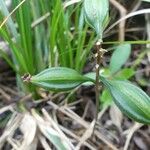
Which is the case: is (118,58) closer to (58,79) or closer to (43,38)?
(43,38)

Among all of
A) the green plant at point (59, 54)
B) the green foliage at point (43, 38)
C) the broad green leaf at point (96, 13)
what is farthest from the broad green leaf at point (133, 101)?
the green foliage at point (43, 38)

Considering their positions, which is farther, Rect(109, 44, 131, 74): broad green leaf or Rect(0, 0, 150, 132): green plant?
Rect(109, 44, 131, 74): broad green leaf

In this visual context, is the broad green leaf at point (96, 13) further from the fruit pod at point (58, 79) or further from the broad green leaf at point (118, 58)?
the broad green leaf at point (118, 58)

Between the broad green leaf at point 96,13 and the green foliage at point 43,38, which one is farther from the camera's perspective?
the green foliage at point 43,38

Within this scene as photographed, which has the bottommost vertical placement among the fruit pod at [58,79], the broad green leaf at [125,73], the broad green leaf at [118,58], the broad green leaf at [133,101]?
the broad green leaf at [125,73]

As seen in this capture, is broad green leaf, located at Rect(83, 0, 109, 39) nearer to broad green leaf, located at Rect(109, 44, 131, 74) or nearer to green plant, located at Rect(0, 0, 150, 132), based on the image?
green plant, located at Rect(0, 0, 150, 132)

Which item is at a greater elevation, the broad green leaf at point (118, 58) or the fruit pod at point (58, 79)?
the fruit pod at point (58, 79)

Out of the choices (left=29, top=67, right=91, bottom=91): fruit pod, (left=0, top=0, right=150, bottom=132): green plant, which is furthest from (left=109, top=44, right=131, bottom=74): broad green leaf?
(left=29, top=67, right=91, bottom=91): fruit pod

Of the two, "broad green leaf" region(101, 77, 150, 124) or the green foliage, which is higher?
the green foliage
